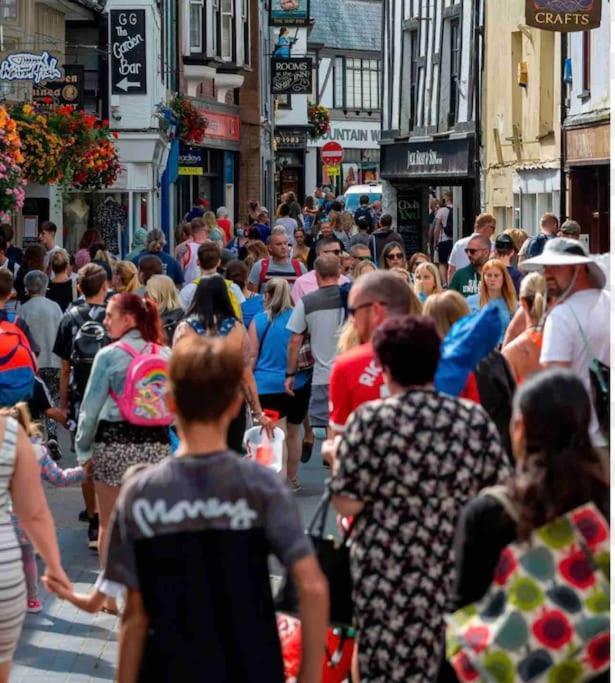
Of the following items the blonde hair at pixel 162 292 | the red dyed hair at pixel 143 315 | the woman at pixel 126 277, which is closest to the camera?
the red dyed hair at pixel 143 315

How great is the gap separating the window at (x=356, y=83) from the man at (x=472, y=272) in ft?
227

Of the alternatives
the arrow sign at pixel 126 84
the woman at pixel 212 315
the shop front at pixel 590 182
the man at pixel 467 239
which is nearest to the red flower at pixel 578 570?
the woman at pixel 212 315

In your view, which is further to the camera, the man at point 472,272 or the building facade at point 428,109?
the building facade at point 428,109

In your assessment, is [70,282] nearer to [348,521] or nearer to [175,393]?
[348,521]

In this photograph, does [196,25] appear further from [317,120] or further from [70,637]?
[317,120]

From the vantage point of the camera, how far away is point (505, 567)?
5.11m

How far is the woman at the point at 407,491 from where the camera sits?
5828 millimetres

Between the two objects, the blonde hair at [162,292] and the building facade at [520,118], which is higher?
the building facade at [520,118]

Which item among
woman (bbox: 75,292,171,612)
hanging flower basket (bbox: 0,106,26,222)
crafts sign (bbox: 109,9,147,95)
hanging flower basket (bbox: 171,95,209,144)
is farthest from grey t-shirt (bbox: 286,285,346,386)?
hanging flower basket (bbox: 171,95,209,144)

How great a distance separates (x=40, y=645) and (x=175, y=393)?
14.7 ft

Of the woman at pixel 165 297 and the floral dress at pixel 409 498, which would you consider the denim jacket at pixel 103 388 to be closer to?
the woman at pixel 165 297

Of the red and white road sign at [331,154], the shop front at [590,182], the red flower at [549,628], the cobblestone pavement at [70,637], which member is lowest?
the cobblestone pavement at [70,637]

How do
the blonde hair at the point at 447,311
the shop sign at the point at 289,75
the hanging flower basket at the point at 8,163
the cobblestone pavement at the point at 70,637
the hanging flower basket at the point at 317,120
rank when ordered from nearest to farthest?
the blonde hair at the point at 447,311 → the cobblestone pavement at the point at 70,637 → the hanging flower basket at the point at 8,163 → the shop sign at the point at 289,75 → the hanging flower basket at the point at 317,120

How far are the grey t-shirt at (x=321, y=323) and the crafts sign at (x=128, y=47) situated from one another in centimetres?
1822
